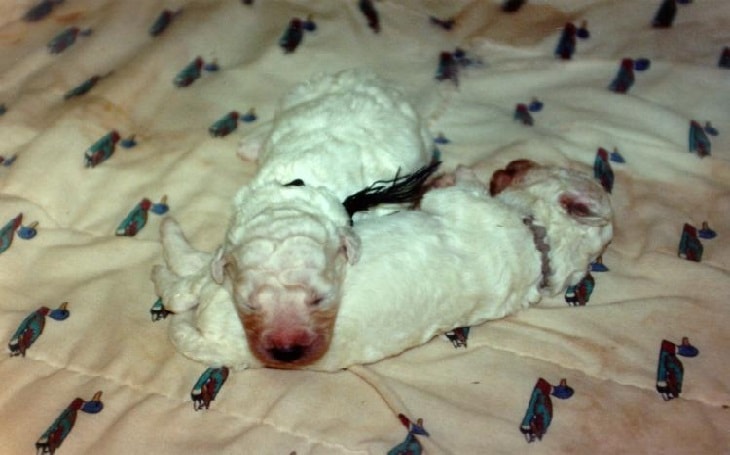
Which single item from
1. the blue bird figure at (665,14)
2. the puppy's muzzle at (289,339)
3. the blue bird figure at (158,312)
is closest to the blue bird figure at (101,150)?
the blue bird figure at (158,312)

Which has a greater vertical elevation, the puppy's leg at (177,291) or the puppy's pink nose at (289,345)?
the puppy's pink nose at (289,345)

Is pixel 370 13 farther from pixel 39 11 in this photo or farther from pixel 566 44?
pixel 39 11

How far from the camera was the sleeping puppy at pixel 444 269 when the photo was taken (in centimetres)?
203

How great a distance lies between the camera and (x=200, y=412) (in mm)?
2057

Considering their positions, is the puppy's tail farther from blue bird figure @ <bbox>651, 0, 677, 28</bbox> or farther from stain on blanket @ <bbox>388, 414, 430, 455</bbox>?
blue bird figure @ <bbox>651, 0, 677, 28</bbox>

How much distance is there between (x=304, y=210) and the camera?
2.10 m

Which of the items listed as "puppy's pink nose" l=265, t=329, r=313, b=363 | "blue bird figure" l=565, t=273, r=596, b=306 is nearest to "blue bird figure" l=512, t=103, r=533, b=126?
"blue bird figure" l=565, t=273, r=596, b=306

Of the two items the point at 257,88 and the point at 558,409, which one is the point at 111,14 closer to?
the point at 257,88

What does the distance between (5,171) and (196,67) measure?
36.7 inches

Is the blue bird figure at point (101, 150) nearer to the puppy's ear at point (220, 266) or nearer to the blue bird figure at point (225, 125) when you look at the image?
the blue bird figure at point (225, 125)

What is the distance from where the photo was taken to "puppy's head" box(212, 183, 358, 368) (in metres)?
1.86

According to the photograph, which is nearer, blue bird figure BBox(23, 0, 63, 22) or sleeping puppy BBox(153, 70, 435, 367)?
sleeping puppy BBox(153, 70, 435, 367)

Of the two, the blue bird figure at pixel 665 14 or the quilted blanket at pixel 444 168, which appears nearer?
the quilted blanket at pixel 444 168

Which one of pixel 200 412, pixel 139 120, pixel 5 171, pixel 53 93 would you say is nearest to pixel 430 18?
pixel 139 120
